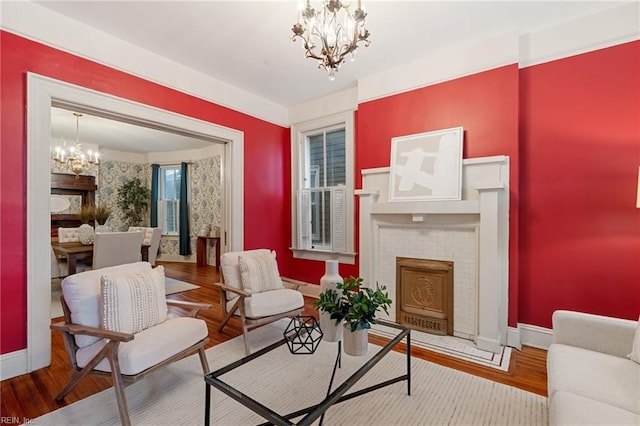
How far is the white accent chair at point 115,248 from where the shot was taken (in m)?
3.86

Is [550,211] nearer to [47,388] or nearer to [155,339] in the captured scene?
[155,339]

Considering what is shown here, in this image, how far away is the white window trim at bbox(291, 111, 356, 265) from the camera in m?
3.93

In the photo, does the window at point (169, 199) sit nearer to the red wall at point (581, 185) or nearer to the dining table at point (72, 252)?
the dining table at point (72, 252)

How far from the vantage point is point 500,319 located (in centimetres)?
269

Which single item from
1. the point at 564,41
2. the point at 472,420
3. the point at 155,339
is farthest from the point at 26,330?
the point at 564,41

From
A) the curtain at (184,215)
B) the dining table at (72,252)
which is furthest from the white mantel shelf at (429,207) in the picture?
the curtain at (184,215)

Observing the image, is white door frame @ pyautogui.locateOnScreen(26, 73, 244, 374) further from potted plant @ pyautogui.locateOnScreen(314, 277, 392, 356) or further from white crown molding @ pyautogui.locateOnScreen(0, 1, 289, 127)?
potted plant @ pyautogui.locateOnScreen(314, 277, 392, 356)

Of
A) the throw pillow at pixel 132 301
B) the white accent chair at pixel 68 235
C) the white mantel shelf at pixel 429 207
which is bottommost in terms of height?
the throw pillow at pixel 132 301

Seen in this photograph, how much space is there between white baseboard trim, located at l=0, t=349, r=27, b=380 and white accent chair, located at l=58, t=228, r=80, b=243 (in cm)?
317

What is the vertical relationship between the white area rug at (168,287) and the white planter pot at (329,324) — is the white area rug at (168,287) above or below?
below

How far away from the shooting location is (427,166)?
3025mm

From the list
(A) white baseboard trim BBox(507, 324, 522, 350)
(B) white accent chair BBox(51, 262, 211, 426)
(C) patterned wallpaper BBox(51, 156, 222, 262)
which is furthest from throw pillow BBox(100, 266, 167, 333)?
(C) patterned wallpaper BBox(51, 156, 222, 262)

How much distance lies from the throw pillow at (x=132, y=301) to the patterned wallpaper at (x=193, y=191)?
15.6 feet

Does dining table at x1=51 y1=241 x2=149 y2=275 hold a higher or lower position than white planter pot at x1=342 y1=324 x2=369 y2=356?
higher
